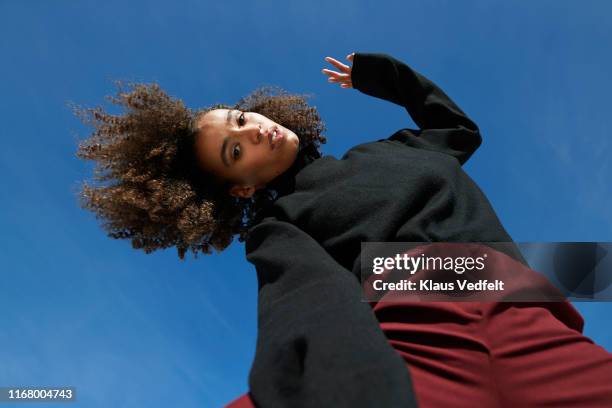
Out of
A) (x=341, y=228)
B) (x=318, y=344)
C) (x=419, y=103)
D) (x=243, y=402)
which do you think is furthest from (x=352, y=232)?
(x=419, y=103)

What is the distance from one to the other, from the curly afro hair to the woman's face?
11cm

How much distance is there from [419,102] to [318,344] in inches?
75.7

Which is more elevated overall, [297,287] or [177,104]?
[177,104]

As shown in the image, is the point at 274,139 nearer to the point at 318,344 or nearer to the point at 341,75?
the point at 341,75

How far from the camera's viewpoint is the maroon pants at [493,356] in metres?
1.34

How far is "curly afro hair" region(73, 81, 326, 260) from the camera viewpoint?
2.76 meters

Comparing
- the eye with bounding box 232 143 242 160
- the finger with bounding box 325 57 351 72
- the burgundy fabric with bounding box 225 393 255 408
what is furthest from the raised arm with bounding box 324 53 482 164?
the burgundy fabric with bounding box 225 393 255 408

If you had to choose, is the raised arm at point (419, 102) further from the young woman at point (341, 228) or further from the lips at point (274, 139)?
the lips at point (274, 139)

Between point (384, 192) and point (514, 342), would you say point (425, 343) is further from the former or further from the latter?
point (384, 192)

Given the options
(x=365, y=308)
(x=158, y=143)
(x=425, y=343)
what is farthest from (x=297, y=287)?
(x=158, y=143)

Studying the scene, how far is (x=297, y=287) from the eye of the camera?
1680 millimetres

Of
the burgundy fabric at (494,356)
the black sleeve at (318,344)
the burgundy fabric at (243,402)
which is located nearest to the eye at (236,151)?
the black sleeve at (318,344)

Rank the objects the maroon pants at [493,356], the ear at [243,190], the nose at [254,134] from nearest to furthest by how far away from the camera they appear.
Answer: the maroon pants at [493,356]
the nose at [254,134]
the ear at [243,190]

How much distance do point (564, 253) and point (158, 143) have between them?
7.48ft
